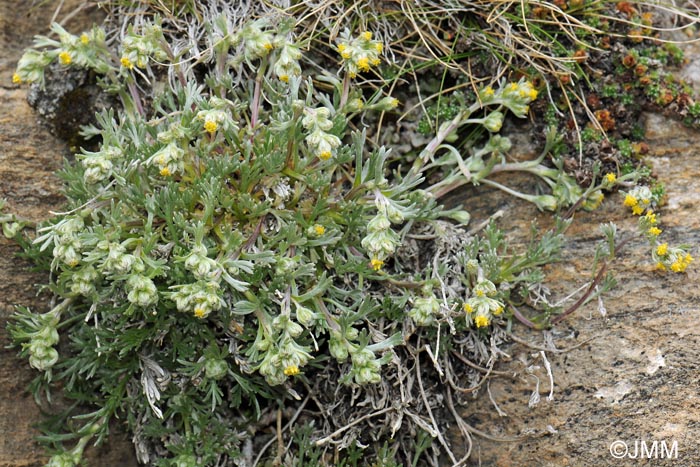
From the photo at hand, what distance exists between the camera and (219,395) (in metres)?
3.42

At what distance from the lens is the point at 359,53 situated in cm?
343

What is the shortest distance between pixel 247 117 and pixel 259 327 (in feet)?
3.41

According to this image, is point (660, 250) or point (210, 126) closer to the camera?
point (210, 126)

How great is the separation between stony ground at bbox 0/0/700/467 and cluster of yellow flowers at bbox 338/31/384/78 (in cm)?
93

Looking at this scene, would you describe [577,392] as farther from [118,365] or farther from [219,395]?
[118,365]

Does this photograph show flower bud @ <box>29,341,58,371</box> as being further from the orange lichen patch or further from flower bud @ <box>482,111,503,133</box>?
the orange lichen patch

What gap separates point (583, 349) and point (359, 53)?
5.57ft

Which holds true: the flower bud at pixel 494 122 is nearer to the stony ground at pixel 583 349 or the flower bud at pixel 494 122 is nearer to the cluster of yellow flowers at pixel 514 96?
the cluster of yellow flowers at pixel 514 96

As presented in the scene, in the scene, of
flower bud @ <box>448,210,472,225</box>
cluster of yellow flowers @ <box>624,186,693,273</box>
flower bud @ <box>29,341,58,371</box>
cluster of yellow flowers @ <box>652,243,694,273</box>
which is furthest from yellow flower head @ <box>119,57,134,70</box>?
cluster of yellow flowers @ <box>652,243,694,273</box>

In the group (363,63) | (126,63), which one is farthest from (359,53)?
(126,63)

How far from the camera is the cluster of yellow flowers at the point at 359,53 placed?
3.41 m

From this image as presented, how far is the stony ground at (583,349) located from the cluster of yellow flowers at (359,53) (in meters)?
0.93

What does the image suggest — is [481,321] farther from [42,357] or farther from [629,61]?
[42,357]

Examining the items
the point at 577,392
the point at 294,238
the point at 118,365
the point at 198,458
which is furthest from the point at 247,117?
the point at 577,392
